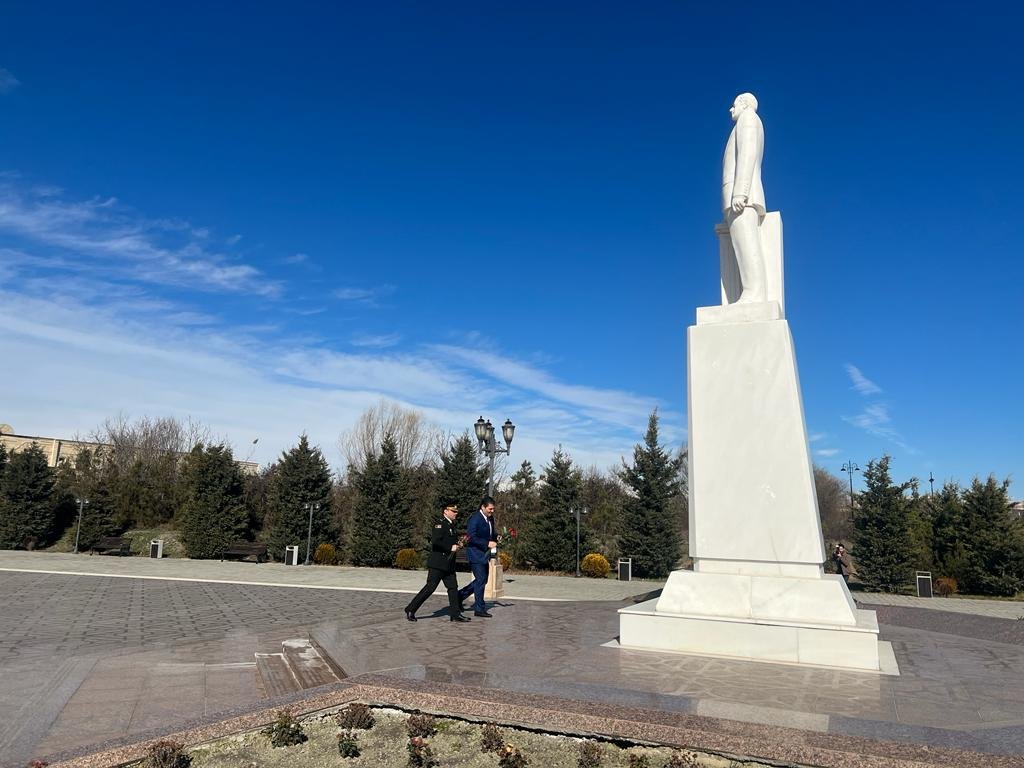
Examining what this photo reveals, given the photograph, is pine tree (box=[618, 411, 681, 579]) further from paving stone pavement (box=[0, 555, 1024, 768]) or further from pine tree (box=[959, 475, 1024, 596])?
paving stone pavement (box=[0, 555, 1024, 768])

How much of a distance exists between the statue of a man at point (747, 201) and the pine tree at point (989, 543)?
54.0 feet

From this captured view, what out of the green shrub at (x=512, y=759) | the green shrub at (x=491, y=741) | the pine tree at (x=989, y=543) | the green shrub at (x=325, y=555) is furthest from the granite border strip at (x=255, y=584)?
the pine tree at (x=989, y=543)

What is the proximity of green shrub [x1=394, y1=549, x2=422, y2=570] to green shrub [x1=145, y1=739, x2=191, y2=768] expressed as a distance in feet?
65.5

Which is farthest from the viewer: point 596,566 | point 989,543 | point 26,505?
point 26,505

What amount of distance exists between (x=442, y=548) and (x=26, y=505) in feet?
93.1

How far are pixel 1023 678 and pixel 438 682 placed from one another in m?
5.12

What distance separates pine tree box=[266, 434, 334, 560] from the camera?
26.1 metres

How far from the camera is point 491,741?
12.3 ft

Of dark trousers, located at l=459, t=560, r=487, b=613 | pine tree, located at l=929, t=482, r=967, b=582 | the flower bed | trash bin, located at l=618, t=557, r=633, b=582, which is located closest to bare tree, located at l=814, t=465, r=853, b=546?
pine tree, located at l=929, t=482, r=967, b=582

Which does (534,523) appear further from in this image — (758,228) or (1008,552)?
(758,228)

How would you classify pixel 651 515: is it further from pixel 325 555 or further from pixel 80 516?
pixel 80 516

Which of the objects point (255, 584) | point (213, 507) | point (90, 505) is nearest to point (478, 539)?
point (255, 584)

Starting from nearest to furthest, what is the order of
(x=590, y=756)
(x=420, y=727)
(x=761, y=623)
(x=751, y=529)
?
(x=590, y=756) < (x=420, y=727) < (x=761, y=623) < (x=751, y=529)

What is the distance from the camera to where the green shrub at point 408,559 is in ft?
75.9
